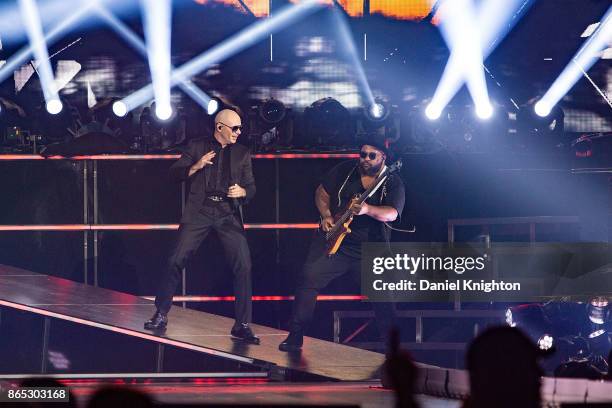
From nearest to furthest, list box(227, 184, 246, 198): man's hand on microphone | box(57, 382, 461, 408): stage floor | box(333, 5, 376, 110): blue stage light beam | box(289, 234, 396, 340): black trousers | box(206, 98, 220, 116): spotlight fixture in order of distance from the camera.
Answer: box(57, 382, 461, 408): stage floor < box(227, 184, 246, 198): man's hand on microphone < box(289, 234, 396, 340): black trousers < box(206, 98, 220, 116): spotlight fixture < box(333, 5, 376, 110): blue stage light beam

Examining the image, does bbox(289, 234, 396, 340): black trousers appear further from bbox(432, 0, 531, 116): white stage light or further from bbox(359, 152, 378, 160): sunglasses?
bbox(432, 0, 531, 116): white stage light

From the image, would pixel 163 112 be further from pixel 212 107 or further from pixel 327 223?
pixel 327 223

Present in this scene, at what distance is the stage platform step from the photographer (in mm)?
7734

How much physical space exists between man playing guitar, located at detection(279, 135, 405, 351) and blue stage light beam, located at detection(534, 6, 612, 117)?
6.78 feet

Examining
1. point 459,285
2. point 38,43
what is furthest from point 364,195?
point 38,43

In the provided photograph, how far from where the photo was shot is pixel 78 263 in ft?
32.2

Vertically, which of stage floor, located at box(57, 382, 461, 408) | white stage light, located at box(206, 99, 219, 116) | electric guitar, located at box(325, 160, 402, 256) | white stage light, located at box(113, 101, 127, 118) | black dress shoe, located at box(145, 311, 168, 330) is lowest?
stage floor, located at box(57, 382, 461, 408)

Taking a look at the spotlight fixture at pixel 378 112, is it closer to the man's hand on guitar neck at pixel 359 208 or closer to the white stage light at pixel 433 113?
the white stage light at pixel 433 113

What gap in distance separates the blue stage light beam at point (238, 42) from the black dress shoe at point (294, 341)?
110 inches

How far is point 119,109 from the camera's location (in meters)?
9.33

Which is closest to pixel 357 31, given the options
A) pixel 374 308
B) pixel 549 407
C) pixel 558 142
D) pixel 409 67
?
pixel 409 67

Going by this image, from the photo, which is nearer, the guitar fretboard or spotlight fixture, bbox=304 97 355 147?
the guitar fretboard

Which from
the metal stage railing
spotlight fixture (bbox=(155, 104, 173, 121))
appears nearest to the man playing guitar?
the metal stage railing

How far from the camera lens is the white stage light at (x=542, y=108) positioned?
9.52 m
